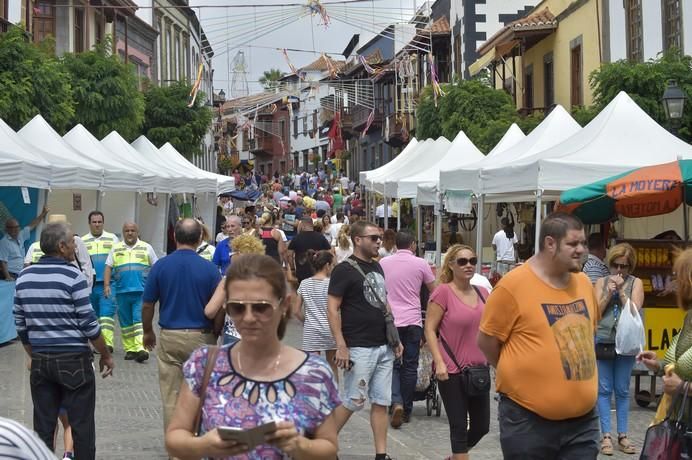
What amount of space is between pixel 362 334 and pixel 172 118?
3270 centimetres

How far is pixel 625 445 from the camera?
8.88m

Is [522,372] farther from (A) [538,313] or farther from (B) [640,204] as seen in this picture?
(B) [640,204]

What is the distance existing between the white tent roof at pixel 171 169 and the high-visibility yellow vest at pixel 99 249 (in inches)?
366

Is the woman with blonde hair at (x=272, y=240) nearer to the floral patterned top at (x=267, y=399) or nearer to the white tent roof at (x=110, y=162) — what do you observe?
the white tent roof at (x=110, y=162)

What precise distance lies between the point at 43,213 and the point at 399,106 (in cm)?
3644

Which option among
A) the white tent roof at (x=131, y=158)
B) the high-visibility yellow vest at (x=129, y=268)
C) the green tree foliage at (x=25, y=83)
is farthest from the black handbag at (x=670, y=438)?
the green tree foliage at (x=25, y=83)

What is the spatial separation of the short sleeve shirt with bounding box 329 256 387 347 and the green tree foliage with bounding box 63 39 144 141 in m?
22.1

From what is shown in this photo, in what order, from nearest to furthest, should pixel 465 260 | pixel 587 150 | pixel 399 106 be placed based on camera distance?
pixel 465 260 < pixel 587 150 < pixel 399 106

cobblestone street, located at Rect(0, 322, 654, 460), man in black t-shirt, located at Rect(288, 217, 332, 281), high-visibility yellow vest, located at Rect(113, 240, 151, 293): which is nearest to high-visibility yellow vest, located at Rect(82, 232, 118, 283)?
high-visibility yellow vest, located at Rect(113, 240, 151, 293)

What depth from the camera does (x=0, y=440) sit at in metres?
2.57

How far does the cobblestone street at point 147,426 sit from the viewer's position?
886 centimetres

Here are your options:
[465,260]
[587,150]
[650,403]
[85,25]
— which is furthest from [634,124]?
[85,25]

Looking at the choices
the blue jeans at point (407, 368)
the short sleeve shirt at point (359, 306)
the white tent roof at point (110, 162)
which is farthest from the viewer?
the white tent roof at point (110, 162)

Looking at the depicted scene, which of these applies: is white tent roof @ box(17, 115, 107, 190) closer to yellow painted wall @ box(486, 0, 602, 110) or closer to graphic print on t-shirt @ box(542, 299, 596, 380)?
graphic print on t-shirt @ box(542, 299, 596, 380)
